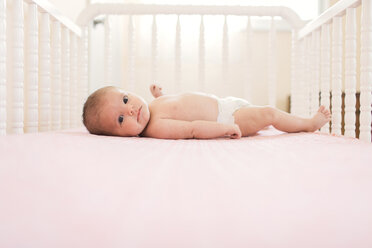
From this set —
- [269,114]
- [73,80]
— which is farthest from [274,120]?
[73,80]

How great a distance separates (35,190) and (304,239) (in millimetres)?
247

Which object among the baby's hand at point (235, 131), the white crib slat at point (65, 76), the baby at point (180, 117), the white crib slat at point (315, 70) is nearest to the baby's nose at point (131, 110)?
the baby at point (180, 117)

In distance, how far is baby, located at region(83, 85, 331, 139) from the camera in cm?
94

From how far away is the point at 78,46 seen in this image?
5.21 feet

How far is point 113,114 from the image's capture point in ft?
3.06

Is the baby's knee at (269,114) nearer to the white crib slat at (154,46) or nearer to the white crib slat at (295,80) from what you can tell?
the white crib slat at (295,80)

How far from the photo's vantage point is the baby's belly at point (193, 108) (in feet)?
3.40

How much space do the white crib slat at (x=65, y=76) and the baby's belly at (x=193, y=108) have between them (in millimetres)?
521

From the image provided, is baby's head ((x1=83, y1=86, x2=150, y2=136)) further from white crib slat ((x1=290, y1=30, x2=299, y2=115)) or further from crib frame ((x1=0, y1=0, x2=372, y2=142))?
white crib slat ((x1=290, y1=30, x2=299, y2=115))

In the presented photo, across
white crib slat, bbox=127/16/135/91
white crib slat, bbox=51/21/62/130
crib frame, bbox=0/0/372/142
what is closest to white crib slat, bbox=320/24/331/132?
crib frame, bbox=0/0/372/142

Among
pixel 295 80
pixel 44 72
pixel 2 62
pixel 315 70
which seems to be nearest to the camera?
pixel 2 62

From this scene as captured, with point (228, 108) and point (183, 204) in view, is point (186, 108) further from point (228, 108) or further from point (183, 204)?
point (183, 204)

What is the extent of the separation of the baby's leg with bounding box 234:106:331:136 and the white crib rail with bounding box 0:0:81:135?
624mm

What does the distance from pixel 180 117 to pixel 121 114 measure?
18 cm
